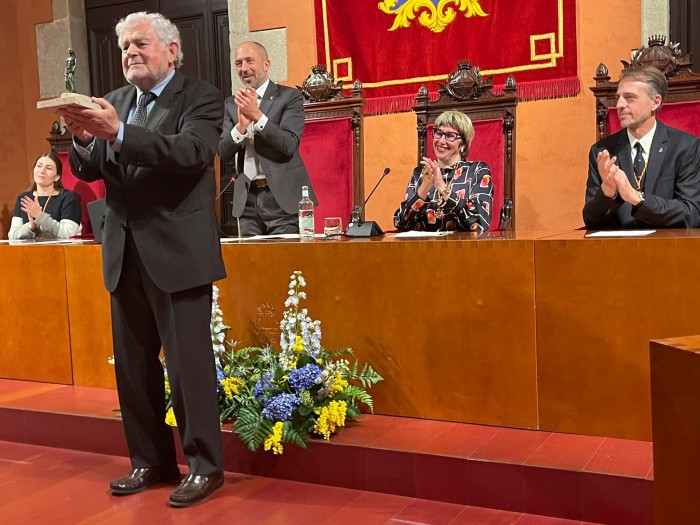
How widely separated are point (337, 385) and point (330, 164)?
1.51m

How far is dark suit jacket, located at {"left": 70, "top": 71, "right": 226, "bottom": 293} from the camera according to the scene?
183 cm

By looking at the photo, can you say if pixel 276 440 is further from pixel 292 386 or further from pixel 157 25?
pixel 157 25

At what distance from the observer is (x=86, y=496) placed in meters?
2.02

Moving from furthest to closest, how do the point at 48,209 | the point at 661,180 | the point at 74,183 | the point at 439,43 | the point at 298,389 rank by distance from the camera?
the point at 74,183
the point at 439,43
the point at 48,209
the point at 661,180
the point at 298,389

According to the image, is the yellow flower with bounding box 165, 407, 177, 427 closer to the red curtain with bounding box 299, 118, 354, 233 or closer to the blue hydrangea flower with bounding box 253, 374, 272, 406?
the blue hydrangea flower with bounding box 253, 374, 272, 406

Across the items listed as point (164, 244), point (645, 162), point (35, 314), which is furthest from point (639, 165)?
point (35, 314)

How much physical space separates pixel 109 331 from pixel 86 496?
27.7 inches

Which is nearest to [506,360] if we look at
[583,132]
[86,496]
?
[86,496]

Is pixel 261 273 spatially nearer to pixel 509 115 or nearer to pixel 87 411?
pixel 87 411

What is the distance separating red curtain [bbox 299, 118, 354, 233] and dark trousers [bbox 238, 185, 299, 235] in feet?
1.51

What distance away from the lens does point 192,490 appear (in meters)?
1.89

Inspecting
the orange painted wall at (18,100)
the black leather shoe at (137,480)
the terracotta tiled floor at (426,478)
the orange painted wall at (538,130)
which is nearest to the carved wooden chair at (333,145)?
the orange painted wall at (538,130)

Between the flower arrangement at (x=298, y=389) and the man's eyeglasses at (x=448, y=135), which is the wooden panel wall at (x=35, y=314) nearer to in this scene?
the flower arrangement at (x=298, y=389)

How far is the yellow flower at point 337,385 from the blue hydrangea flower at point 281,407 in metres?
0.10
